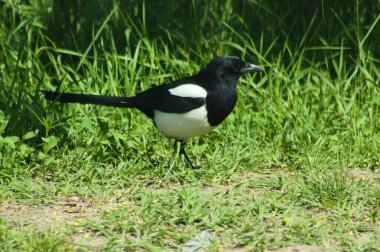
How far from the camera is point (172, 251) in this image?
13.0ft

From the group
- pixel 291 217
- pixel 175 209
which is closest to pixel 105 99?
pixel 175 209

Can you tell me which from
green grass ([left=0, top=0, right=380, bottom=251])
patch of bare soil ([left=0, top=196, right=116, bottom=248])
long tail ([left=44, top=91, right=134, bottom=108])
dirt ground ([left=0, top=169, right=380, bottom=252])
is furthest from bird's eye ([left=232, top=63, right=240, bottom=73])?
patch of bare soil ([left=0, top=196, right=116, bottom=248])

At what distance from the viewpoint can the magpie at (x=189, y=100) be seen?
A: 5246mm

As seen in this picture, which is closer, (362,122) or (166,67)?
(362,122)

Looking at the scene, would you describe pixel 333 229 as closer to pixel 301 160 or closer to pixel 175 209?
pixel 175 209

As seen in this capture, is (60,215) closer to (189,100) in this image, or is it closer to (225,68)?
(189,100)

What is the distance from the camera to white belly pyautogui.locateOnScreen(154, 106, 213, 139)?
5.24 metres

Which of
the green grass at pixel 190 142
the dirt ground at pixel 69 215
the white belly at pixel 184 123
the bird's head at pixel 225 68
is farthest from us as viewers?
the bird's head at pixel 225 68

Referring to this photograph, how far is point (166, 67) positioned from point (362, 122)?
151 cm

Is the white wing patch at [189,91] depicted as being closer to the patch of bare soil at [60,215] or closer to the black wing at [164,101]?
the black wing at [164,101]

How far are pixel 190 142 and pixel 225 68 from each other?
0.66 meters

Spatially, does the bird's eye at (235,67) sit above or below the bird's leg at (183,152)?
above

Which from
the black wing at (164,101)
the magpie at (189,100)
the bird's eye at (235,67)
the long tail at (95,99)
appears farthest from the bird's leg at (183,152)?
the bird's eye at (235,67)

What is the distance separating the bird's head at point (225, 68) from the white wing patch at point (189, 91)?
0.47ft
